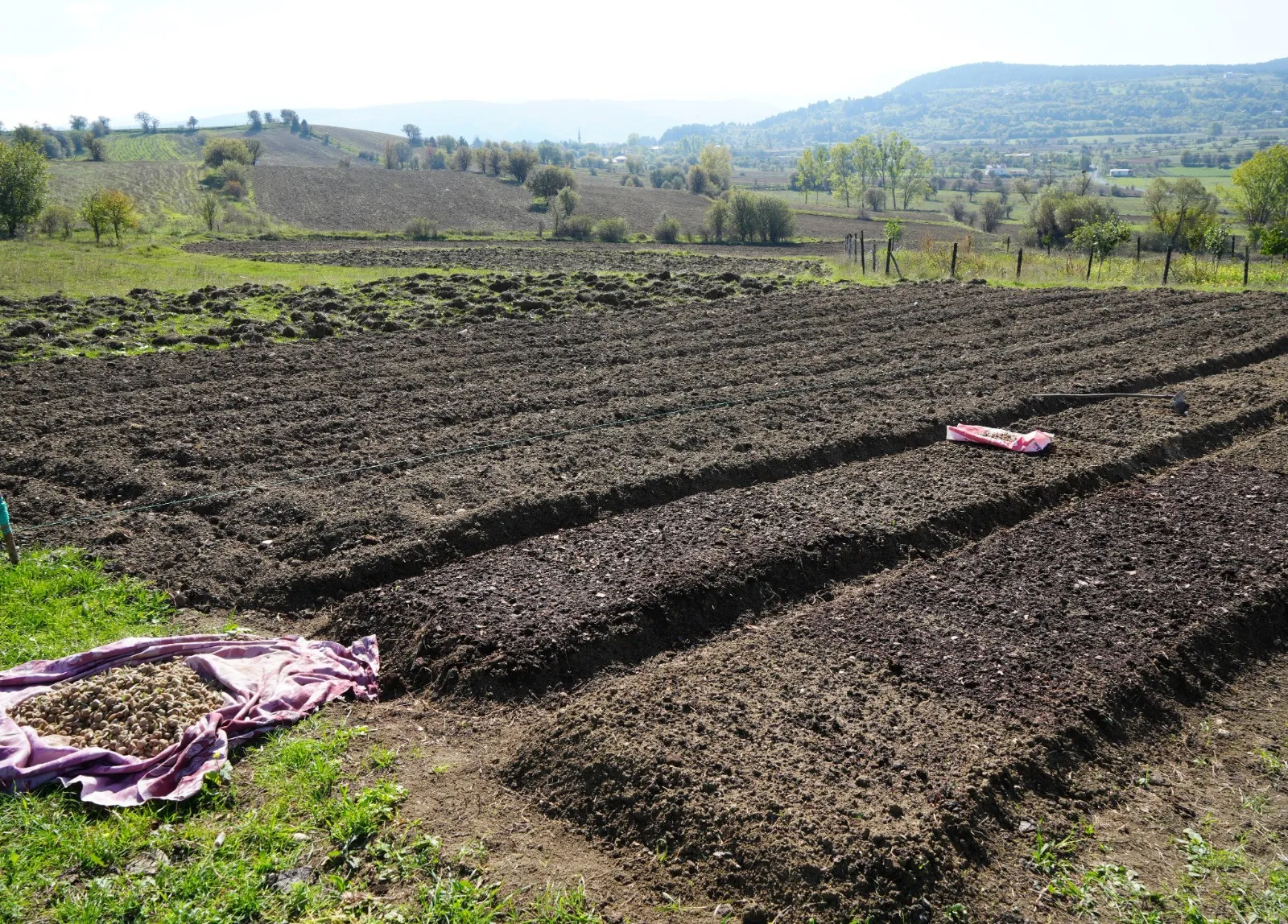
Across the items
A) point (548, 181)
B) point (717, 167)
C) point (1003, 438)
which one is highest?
point (717, 167)

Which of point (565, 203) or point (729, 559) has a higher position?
point (565, 203)

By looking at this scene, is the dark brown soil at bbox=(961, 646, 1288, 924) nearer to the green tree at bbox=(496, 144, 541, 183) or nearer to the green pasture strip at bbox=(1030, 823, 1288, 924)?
the green pasture strip at bbox=(1030, 823, 1288, 924)

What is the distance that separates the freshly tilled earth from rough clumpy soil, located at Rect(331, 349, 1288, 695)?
159 cm

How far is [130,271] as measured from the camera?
3459cm

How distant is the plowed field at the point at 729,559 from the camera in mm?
6102

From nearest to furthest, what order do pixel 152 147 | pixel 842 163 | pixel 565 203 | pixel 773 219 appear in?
pixel 773 219 → pixel 565 203 → pixel 152 147 → pixel 842 163

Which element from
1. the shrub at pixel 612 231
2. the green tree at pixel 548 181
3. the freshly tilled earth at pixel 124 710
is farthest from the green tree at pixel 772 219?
the freshly tilled earth at pixel 124 710

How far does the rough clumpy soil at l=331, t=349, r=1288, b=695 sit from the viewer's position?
8031 mm

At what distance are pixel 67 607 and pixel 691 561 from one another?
596 cm

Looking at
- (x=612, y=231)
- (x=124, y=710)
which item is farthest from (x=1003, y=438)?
(x=612, y=231)

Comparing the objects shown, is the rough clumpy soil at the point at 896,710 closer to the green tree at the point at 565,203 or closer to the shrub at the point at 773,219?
the shrub at the point at 773,219

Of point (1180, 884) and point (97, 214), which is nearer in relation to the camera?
point (1180, 884)

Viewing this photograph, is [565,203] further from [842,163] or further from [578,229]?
[842,163]

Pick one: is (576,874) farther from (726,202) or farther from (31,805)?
(726,202)
